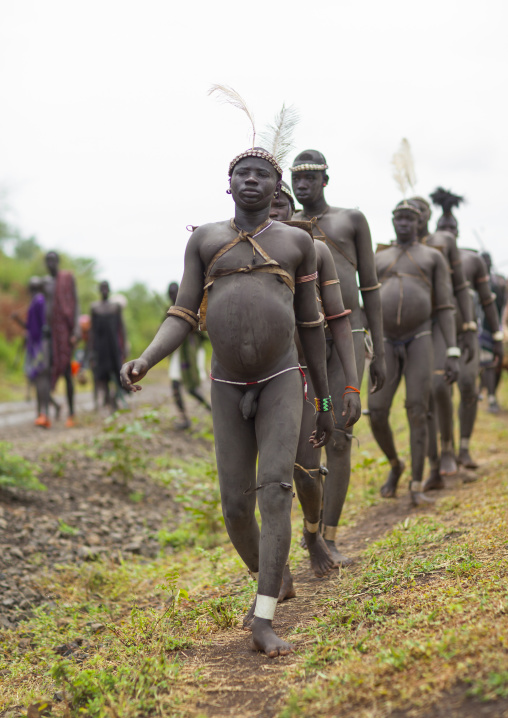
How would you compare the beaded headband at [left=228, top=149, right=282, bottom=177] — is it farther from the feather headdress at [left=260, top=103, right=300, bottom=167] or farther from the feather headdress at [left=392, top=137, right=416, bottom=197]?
the feather headdress at [left=392, top=137, right=416, bottom=197]

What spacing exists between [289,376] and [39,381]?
9503mm

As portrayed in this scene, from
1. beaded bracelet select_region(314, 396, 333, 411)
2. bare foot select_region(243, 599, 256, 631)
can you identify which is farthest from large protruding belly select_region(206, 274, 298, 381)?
bare foot select_region(243, 599, 256, 631)

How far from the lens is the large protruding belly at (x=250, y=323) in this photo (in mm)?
3893

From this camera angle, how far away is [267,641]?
3.65 meters

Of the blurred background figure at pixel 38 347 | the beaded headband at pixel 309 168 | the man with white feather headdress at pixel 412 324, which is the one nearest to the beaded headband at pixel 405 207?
the man with white feather headdress at pixel 412 324

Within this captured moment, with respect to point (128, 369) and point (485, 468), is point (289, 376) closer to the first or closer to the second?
point (128, 369)

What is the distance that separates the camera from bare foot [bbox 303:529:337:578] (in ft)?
16.8

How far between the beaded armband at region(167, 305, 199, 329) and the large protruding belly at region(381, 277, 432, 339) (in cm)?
350

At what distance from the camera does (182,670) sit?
3604 mm

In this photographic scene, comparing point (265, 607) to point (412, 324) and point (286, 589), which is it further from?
point (412, 324)

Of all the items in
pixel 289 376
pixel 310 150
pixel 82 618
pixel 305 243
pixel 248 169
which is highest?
pixel 310 150

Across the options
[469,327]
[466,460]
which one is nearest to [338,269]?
[469,327]

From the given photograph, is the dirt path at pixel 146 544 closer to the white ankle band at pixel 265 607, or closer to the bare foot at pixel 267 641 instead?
the bare foot at pixel 267 641

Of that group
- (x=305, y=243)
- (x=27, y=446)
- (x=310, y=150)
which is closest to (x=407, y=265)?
(x=310, y=150)
